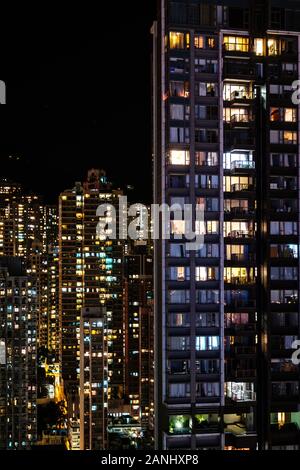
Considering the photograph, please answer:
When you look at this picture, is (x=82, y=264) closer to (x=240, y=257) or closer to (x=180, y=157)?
(x=240, y=257)

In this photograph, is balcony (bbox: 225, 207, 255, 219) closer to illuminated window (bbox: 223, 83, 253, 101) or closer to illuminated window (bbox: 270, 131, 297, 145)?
illuminated window (bbox: 270, 131, 297, 145)

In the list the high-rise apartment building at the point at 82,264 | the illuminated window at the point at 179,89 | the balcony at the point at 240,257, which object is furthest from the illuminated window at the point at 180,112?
the high-rise apartment building at the point at 82,264

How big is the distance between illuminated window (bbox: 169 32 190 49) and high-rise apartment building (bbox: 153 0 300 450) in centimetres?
2

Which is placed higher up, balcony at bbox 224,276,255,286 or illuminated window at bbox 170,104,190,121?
illuminated window at bbox 170,104,190,121

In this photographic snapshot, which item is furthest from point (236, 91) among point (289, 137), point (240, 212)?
point (240, 212)

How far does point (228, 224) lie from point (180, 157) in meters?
1.19

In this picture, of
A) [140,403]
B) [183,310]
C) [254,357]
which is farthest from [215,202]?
[140,403]

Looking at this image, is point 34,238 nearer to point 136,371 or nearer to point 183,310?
point 136,371

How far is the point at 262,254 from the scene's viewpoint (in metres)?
9.30

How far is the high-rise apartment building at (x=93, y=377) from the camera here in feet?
60.8

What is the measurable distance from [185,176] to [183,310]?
1.80 meters

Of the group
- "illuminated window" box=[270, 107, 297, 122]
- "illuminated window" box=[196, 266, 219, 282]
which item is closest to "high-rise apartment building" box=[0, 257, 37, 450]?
"illuminated window" box=[196, 266, 219, 282]

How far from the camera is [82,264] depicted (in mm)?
29625

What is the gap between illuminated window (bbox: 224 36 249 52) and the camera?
9.25m
